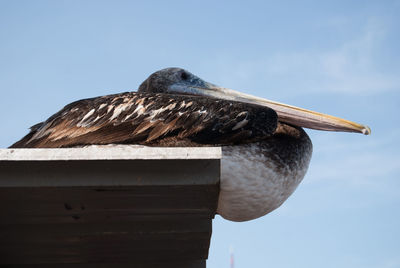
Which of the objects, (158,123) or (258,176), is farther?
(158,123)

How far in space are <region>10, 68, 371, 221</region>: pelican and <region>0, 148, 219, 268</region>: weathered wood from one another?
1.59ft

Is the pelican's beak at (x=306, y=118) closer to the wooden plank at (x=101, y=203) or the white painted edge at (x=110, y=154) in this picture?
the wooden plank at (x=101, y=203)

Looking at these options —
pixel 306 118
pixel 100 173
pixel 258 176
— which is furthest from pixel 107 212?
pixel 306 118

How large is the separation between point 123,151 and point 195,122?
1359mm

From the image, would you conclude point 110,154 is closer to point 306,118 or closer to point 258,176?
point 258,176

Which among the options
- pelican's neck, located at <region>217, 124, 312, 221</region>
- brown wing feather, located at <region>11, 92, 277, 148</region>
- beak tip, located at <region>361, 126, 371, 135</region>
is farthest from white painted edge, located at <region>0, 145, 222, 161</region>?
beak tip, located at <region>361, 126, 371, 135</region>

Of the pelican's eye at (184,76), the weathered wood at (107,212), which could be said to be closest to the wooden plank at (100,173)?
the weathered wood at (107,212)

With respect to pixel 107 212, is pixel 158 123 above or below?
above

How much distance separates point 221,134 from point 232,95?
1181mm

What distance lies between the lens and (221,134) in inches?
142

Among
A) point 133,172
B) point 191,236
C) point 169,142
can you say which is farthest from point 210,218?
point 169,142

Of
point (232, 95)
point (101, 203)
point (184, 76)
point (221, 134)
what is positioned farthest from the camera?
point (184, 76)

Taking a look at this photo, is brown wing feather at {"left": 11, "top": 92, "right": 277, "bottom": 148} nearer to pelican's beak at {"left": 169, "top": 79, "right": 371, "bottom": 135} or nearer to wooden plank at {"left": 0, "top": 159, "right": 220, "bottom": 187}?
pelican's beak at {"left": 169, "top": 79, "right": 371, "bottom": 135}

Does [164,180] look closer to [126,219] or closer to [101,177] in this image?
[101,177]
